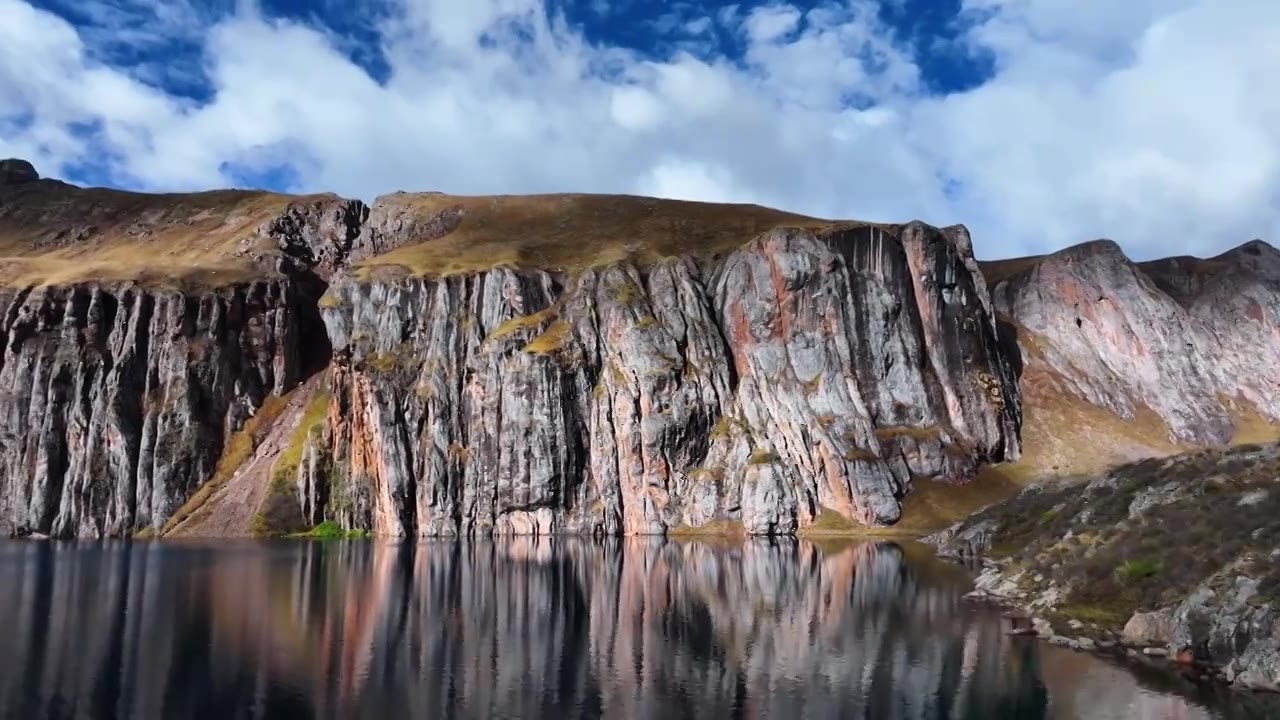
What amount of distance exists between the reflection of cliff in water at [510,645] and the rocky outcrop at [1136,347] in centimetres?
11086

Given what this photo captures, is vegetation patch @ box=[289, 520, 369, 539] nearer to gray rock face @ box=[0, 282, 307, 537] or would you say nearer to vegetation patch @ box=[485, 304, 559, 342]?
gray rock face @ box=[0, 282, 307, 537]

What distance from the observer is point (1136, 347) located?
614ft

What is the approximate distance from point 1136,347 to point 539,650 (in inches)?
6722

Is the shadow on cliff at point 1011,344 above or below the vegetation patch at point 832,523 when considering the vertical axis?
above

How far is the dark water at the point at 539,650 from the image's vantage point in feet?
120

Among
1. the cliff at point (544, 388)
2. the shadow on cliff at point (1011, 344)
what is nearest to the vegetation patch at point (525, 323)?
the cliff at point (544, 388)

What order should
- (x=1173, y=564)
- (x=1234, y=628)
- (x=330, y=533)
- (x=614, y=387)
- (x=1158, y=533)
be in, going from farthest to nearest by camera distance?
(x=330, y=533)
(x=614, y=387)
(x=1158, y=533)
(x=1173, y=564)
(x=1234, y=628)

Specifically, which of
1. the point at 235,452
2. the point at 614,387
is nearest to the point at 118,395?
the point at 235,452

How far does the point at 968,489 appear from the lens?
5689 inches

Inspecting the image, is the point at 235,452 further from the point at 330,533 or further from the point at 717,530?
the point at 717,530

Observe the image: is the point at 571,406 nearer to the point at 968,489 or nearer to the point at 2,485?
the point at 968,489

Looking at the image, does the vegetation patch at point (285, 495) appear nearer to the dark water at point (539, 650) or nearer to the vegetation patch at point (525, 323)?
the vegetation patch at point (525, 323)

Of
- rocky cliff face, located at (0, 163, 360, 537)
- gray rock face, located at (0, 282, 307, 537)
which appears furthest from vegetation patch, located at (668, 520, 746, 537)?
gray rock face, located at (0, 282, 307, 537)

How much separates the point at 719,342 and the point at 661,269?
18.1 metres
